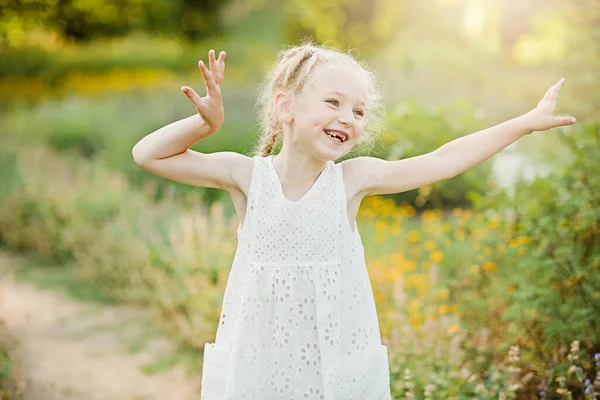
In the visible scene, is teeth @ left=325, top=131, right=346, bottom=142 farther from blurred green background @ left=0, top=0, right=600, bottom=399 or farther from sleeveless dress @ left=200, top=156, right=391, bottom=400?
blurred green background @ left=0, top=0, right=600, bottom=399

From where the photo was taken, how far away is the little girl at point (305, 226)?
199cm

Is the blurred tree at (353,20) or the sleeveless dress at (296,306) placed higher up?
the blurred tree at (353,20)

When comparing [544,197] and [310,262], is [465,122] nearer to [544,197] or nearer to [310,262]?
[544,197]

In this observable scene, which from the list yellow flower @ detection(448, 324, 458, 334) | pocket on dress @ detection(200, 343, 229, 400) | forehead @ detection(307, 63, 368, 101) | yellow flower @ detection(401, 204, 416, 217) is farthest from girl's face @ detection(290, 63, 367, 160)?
yellow flower @ detection(401, 204, 416, 217)

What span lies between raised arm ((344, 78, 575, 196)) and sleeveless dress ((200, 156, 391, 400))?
12 cm

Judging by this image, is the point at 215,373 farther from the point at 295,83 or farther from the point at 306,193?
the point at 295,83

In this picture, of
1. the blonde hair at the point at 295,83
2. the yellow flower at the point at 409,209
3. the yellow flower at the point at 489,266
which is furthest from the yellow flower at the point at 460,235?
the blonde hair at the point at 295,83

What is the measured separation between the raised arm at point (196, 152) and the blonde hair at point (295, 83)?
0.71 feet

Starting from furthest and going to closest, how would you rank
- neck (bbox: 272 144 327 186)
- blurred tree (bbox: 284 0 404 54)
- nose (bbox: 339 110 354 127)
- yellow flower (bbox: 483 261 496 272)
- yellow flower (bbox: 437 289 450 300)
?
blurred tree (bbox: 284 0 404 54)
yellow flower (bbox: 437 289 450 300)
yellow flower (bbox: 483 261 496 272)
neck (bbox: 272 144 327 186)
nose (bbox: 339 110 354 127)

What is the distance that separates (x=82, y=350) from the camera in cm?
449

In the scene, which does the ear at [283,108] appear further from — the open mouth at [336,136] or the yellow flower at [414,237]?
the yellow flower at [414,237]

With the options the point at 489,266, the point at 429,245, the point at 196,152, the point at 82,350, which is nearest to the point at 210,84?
the point at 196,152

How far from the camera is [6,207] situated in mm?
6852

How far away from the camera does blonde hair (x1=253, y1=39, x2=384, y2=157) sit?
6.77ft
